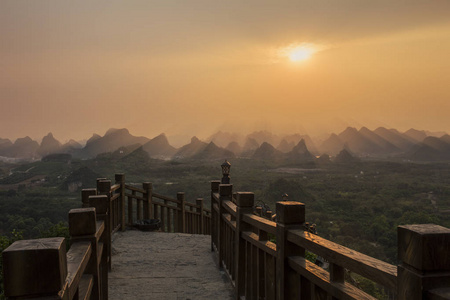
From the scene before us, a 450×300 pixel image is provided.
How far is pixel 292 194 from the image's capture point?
53.0 meters

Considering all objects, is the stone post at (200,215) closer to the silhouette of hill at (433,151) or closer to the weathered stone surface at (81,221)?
the weathered stone surface at (81,221)

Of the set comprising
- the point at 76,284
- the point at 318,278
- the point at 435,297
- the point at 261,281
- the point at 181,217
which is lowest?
Answer: the point at 181,217

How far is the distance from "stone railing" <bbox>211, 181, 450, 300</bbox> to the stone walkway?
45 cm

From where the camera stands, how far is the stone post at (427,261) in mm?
1446

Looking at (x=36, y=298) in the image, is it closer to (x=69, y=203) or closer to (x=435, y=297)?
(x=435, y=297)

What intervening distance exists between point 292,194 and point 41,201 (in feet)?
111

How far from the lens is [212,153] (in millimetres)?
110562

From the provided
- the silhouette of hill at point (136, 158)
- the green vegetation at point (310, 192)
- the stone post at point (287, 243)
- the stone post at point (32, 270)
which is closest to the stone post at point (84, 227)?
the stone post at point (32, 270)

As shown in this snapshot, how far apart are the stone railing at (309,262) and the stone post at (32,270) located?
1.45 m

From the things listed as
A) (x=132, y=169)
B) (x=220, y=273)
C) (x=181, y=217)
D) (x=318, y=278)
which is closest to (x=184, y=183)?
(x=132, y=169)

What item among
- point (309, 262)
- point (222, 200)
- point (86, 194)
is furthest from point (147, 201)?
point (309, 262)

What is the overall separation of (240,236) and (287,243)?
1445 mm

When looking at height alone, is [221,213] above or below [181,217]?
above

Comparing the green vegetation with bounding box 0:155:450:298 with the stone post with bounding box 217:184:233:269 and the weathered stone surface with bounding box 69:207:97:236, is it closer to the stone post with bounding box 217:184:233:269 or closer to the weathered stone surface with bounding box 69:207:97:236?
the stone post with bounding box 217:184:233:269
